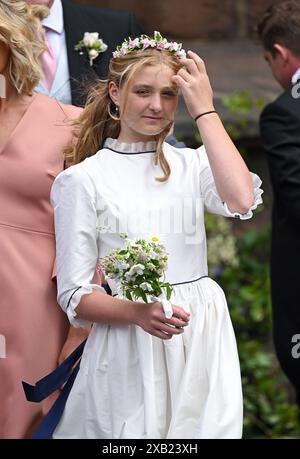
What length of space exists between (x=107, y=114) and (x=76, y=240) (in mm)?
496

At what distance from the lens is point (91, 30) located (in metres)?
5.72

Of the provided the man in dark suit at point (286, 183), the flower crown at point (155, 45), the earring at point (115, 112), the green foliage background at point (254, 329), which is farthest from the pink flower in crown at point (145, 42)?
the green foliage background at point (254, 329)

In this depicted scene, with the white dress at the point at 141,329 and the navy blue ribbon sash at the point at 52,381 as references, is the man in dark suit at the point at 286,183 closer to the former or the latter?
the white dress at the point at 141,329

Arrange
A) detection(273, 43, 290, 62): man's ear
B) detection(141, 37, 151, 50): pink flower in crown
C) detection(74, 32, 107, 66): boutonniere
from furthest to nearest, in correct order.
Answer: detection(273, 43, 290, 62): man's ear
detection(74, 32, 107, 66): boutonniere
detection(141, 37, 151, 50): pink flower in crown

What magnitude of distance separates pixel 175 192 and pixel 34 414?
90cm

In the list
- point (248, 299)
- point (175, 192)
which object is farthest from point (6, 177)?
point (248, 299)

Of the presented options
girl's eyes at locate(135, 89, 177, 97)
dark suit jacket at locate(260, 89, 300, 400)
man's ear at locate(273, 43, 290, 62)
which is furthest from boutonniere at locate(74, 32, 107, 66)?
girl's eyes at locate(135, 89, 177, 97)

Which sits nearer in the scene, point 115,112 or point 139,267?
point 139,267

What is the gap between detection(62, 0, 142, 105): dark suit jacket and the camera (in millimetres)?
5523

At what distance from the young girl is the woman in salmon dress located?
258 mm

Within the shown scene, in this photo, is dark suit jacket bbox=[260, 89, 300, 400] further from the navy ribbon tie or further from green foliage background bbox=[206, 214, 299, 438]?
green foliage background bbox=[206, 214, 299, 438]

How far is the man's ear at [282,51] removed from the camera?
600cm

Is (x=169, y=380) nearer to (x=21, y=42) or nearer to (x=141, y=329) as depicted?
(x=141, y=329)

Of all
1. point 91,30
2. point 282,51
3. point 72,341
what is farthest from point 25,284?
point 282,51
